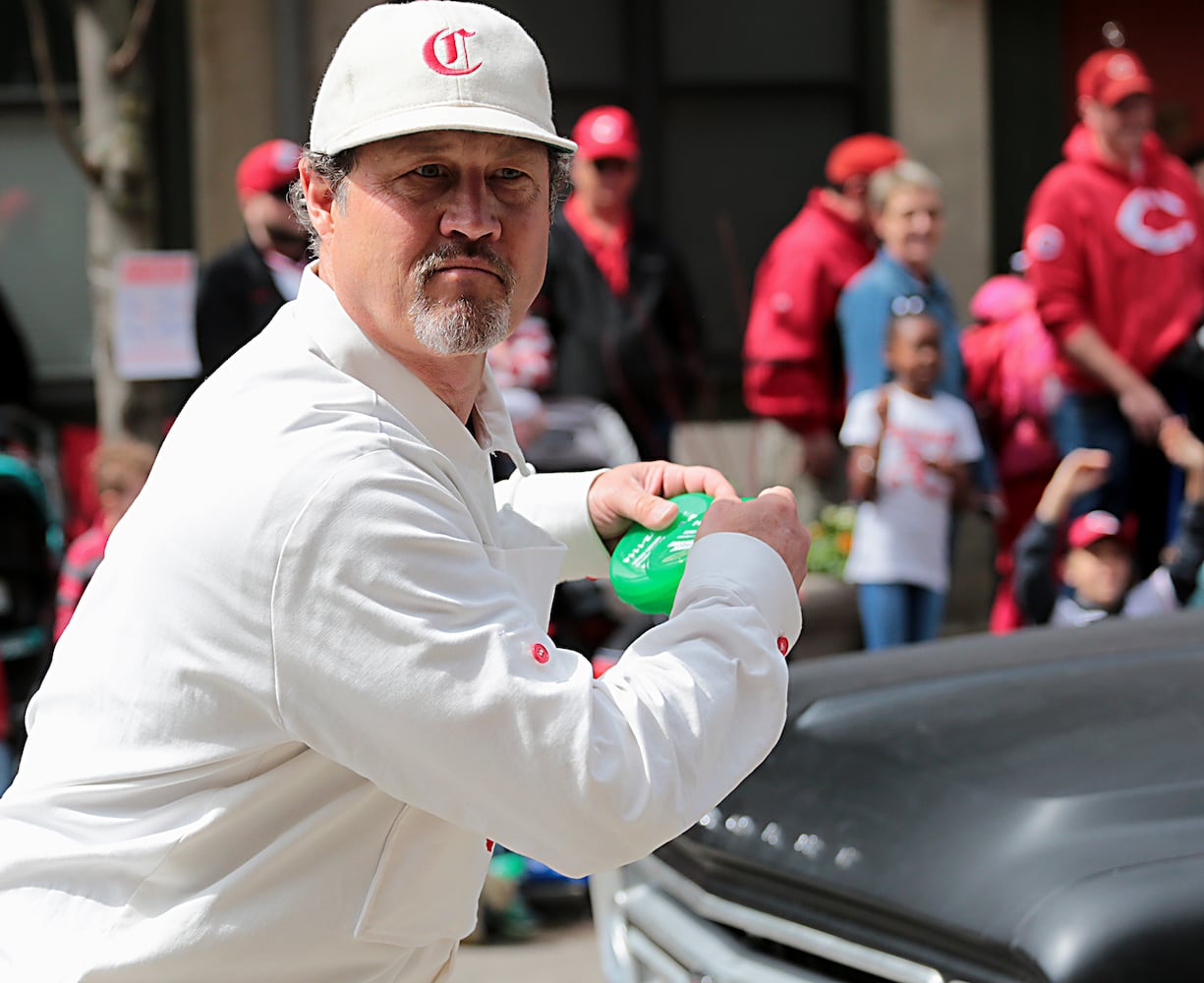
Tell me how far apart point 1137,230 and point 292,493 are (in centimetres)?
491

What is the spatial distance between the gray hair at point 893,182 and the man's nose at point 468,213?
4.43 meters

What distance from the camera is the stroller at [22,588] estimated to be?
5844 millimetres

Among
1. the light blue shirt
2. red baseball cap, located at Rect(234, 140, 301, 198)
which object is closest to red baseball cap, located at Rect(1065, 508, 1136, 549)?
the light blue shirt

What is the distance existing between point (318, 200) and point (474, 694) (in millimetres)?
746

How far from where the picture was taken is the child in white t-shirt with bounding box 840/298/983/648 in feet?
19.7

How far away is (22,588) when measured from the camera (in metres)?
5.90

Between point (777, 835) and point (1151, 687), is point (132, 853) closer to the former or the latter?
point (777, 835)

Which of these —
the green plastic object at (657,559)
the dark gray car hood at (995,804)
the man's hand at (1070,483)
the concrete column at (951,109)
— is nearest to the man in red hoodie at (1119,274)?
the man's hand at (1070,483)

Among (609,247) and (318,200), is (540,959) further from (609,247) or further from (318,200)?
(318,200)

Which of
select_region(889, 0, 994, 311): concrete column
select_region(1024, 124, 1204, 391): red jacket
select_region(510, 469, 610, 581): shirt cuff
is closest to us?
select_region(510, 469, 610, 581): shirt cuff

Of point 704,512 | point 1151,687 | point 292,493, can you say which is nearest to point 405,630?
point 292,493

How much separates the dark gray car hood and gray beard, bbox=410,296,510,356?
1.04 m

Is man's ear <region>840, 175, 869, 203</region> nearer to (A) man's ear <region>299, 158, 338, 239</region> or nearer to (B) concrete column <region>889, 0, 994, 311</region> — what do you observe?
(B) concrete column <region>889, 0, 994, 311</region>

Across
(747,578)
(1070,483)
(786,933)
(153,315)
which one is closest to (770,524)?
(747,578)
